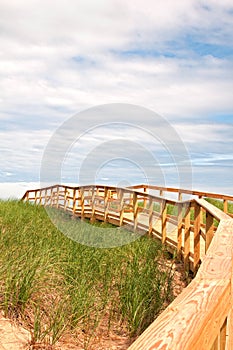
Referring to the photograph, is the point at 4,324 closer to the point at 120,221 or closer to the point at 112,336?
the point at 112,336

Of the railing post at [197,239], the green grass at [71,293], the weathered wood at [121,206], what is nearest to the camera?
the green grass at [71,293]

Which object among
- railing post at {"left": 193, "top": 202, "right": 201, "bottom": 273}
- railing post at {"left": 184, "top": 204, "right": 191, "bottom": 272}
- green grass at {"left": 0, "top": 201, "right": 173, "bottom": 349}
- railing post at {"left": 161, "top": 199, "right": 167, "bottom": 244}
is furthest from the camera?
railing post at {"left": 161, "top": 199, "right": 167, "bottom": 244}

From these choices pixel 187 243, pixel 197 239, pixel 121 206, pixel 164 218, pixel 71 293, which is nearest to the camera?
pixel 71 293

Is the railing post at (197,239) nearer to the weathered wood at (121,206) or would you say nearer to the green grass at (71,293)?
the green grass at (71,293)

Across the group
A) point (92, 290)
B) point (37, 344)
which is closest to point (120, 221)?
point (92, 290)

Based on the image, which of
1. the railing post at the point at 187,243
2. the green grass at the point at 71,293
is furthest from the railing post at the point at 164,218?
the green grass at the point at 71,293

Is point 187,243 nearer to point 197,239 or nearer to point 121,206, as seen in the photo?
point 197,239

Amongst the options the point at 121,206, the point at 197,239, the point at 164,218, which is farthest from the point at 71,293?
the point at 121,206

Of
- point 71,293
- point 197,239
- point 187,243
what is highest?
point 197,239

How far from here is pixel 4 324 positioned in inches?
177

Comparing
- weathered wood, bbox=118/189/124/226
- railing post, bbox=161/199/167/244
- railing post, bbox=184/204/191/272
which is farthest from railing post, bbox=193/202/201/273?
weathered wood, bbox=118/189/124/226

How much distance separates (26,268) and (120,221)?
880cm

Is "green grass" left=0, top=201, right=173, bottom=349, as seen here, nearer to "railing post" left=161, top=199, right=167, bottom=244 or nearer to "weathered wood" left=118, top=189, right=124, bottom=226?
"railing post" left=161, top=199, right=167, bottom=244

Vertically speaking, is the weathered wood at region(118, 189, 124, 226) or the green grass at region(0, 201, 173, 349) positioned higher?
the weathered wood at region(118, 189, 124, 226)
